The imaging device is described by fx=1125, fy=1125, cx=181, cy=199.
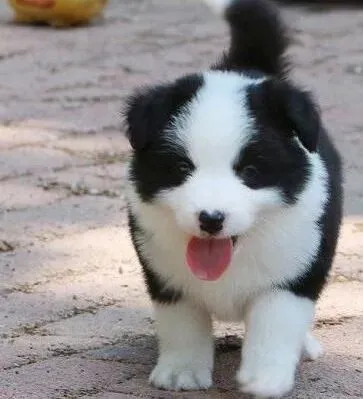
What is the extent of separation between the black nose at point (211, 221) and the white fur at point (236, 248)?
0.02 meters

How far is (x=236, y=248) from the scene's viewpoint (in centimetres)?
256

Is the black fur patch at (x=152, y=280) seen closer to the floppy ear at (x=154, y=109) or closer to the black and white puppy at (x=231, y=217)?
the black and white puppy at (x=231, y=217)

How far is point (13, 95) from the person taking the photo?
5.72m

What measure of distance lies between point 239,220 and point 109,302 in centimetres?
106

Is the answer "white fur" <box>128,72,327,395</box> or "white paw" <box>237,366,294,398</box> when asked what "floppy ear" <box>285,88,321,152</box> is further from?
"white paw" <box>237,366,294,398</box>

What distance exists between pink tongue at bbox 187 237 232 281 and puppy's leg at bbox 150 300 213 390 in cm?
22

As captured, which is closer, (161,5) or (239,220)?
(239,220)

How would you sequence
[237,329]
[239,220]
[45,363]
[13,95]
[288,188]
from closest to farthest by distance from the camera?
[239,220] → [288,188] → [45,363] → [237,329] → [13,95]

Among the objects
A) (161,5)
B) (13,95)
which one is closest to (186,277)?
(13,95)

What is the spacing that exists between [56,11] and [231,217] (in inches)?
206

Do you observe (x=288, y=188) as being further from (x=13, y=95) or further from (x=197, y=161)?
(x=13, y=95)

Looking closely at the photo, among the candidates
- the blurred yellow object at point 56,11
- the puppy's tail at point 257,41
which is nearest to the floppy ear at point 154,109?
the puppy's tail at point 257,41

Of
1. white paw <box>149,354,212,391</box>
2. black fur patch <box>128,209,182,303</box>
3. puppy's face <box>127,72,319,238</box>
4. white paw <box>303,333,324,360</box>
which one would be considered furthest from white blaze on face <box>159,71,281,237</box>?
white paw <box>303,333,324,360</box>

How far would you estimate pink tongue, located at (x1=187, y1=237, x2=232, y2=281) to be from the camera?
2510 mm
